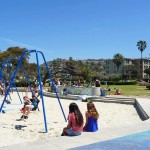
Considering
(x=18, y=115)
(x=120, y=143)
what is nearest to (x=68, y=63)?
Answer: (x=18, y=115)

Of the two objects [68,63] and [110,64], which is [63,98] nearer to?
[68,63]

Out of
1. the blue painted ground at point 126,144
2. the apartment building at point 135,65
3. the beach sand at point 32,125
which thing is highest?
the apartment building at point 135,65

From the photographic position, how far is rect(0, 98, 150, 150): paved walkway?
773cm

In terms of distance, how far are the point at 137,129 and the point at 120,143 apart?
83.2 inches

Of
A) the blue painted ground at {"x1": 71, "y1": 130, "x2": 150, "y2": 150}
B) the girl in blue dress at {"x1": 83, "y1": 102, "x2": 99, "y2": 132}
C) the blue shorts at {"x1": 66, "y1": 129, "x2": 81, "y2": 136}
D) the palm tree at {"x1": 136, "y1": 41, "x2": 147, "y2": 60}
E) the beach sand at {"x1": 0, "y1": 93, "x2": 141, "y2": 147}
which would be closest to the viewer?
the blue painted ground at {"x1": 71, "y1": 130, "x2": 150, "y2": 150}

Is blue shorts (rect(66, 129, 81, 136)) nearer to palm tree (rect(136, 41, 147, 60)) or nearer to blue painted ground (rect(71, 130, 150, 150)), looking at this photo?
blue painted ground (rect(71, 130, 150, 150))

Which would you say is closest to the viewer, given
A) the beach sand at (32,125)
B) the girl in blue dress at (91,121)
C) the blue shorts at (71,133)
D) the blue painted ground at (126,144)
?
the blue painted ground at (126,144)

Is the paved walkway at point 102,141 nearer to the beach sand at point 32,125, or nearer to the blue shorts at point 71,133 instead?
the blue shorts at point 71,133

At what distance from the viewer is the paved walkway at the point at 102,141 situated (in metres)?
7.73

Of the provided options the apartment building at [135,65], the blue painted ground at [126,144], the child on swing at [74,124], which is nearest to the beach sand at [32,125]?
the child on swing at [74,124]

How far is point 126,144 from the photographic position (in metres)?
8.07

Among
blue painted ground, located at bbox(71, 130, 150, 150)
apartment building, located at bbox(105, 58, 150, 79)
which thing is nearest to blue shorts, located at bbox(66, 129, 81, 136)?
blue painted ground, located at bbox(71, 130, 150, 150)

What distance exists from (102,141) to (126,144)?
0.65 metres

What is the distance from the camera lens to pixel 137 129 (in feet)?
33.3
